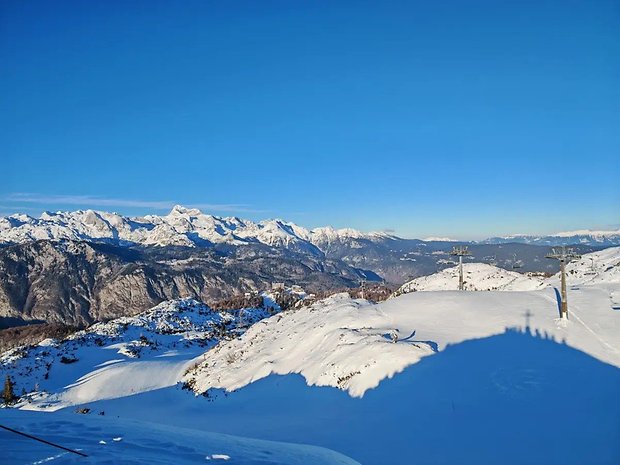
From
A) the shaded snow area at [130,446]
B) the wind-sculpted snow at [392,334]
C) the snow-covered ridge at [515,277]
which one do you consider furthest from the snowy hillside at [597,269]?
the shaded snow area at [130,446]

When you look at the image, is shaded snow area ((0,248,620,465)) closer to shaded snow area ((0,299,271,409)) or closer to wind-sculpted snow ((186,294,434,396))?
wind-sculpted snow ((186,294,434,396))

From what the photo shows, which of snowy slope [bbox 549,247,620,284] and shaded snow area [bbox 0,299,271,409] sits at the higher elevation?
snowy slope [bbox 549,247,620,284]

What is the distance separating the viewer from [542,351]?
2767 centimetres

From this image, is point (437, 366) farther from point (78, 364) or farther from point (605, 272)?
point (78, 364)

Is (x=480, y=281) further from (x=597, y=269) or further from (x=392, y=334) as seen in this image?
(x=392, y=334)

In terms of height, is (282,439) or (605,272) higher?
(605,272)

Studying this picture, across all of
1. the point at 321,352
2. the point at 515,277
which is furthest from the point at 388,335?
Result: the point at 515,277

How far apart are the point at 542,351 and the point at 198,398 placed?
24.2 m

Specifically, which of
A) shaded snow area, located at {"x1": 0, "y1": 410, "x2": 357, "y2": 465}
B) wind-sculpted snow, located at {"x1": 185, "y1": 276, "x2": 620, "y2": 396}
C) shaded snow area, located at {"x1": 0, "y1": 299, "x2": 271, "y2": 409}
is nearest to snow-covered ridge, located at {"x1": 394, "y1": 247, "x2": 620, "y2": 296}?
wind-sculpted snow, located at {"x1": 185, "y1": 276, "x2": 620, "y2": 396}

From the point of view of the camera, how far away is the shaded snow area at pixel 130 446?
9750 mm

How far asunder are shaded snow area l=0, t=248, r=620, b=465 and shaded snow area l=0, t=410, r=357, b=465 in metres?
0.12

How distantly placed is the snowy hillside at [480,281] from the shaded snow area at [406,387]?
411 inches

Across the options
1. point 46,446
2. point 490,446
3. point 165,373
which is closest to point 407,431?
point 490,446

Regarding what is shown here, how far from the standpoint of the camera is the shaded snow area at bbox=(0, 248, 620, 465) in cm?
1599
